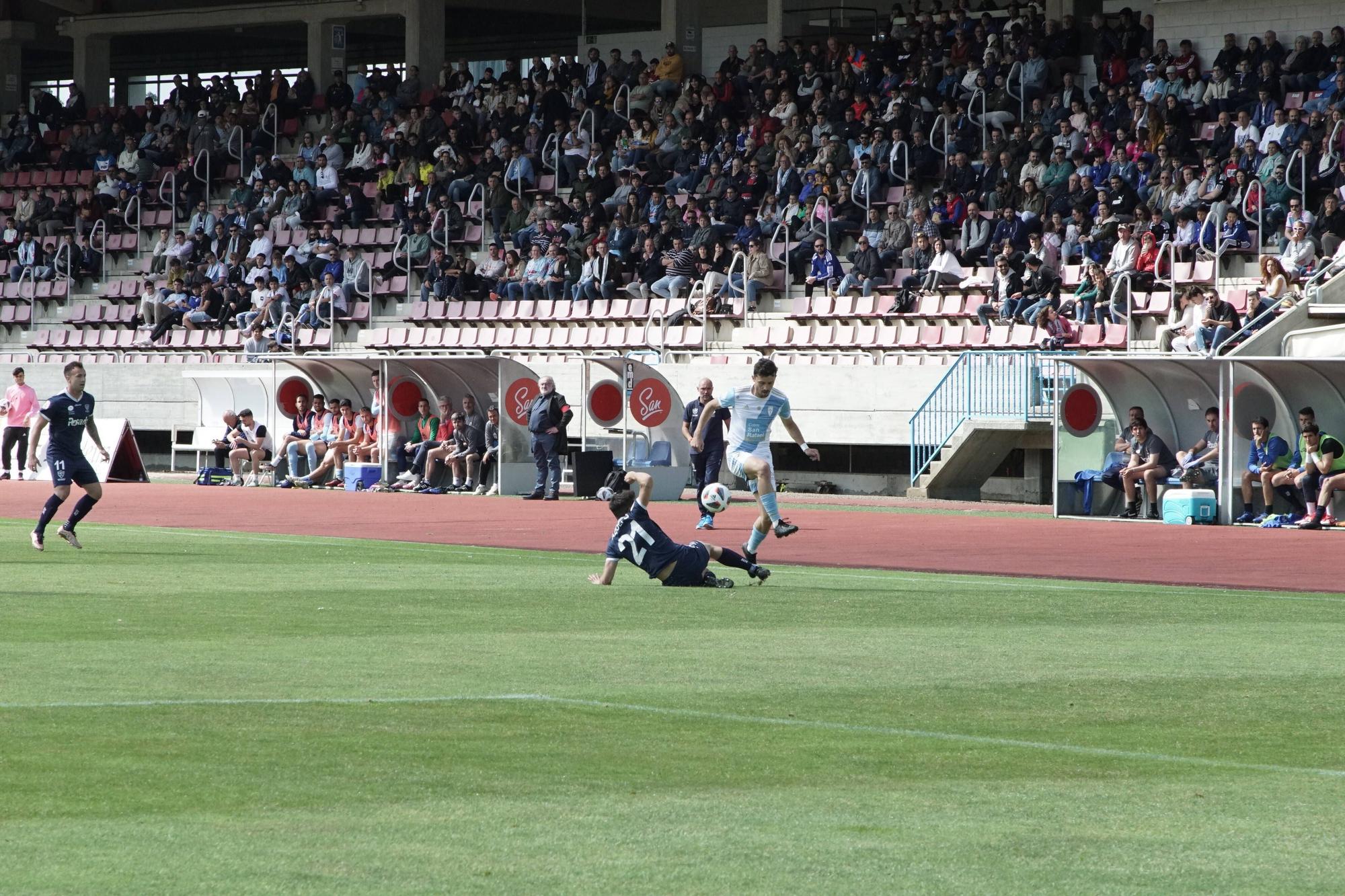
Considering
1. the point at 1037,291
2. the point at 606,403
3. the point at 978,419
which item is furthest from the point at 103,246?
the point at 978,419

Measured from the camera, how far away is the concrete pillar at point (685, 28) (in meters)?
46.8

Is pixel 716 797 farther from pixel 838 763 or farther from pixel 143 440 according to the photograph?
pixel 143 440

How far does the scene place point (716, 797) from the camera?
6809 millimetres

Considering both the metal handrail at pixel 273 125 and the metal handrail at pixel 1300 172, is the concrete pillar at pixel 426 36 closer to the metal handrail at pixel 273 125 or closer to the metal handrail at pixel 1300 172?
the metal handrail at pixel 273 125

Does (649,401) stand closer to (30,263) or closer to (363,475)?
(363,475)

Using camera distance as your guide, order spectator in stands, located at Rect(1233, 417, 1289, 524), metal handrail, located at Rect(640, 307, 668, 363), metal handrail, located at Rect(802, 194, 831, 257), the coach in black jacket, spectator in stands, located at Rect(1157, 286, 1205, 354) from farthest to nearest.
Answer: metal handrail, located at Rect(802, 194, 831, 257)
metal handrail, located at Rect(640, 307, 668, 363)
the coach in black jacket
spectator in stands, located at Rect(1157, 286, 1205, 354)
spectator in stands, located at Rect(1233, 417, 1289, 524)

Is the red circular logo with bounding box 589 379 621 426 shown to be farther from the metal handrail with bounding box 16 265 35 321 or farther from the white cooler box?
the metal handrail with bounding box 16 265 35 321

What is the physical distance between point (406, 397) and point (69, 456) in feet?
52.4

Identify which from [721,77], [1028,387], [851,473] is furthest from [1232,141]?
[721,77]

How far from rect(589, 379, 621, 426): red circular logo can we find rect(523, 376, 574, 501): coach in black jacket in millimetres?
1269

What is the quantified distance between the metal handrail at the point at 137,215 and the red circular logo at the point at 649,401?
2189 centimetres

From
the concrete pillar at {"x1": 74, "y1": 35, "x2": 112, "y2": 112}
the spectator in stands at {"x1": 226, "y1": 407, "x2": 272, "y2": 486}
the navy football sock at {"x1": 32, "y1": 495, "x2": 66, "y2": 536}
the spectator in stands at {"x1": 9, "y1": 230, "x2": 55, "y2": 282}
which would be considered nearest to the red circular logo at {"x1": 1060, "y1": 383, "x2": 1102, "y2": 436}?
the navy football sock at {"x1": 32, "y1": 495, "x2": 66, "y2": 536}

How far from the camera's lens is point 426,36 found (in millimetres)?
51094

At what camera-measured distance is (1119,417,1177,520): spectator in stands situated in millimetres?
26844
